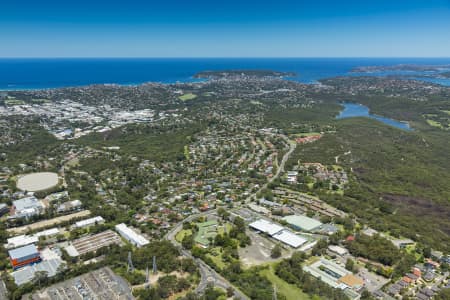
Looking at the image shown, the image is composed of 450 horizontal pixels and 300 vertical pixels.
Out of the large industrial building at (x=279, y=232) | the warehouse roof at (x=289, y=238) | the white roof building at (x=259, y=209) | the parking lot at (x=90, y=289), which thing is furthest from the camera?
the white roof building at (x=259, y=209)

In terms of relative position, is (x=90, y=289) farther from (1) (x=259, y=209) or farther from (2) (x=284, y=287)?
(1) (x=259, y=209)

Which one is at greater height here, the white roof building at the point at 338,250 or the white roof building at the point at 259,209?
the white roof building at the point at 338,250

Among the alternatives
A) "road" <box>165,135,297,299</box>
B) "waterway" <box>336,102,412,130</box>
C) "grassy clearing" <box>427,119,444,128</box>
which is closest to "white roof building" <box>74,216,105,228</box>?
"road" <box>165,135,297,299</box>

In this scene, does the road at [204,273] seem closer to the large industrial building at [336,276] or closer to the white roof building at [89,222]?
the large industrial building at [336,276]

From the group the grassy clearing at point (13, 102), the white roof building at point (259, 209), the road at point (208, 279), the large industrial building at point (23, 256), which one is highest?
the grassy clearing at point (13, 102)

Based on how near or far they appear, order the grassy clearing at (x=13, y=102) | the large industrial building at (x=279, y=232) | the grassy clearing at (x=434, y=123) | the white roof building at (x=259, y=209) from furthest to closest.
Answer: the grassy clearing at (x=13, y=102) < the grassy clearing at (x=434, y=123) < the white roof building at (x=259, y=209) < the large industrial building at (x=279, y=232)

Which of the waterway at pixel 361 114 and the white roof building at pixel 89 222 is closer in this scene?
the white roof building at pixel 89 222

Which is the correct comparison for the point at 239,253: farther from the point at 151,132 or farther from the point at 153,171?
the point at 151,132

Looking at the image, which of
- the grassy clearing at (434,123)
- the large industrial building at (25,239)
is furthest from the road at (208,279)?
the grassy clearing at (434,123)
